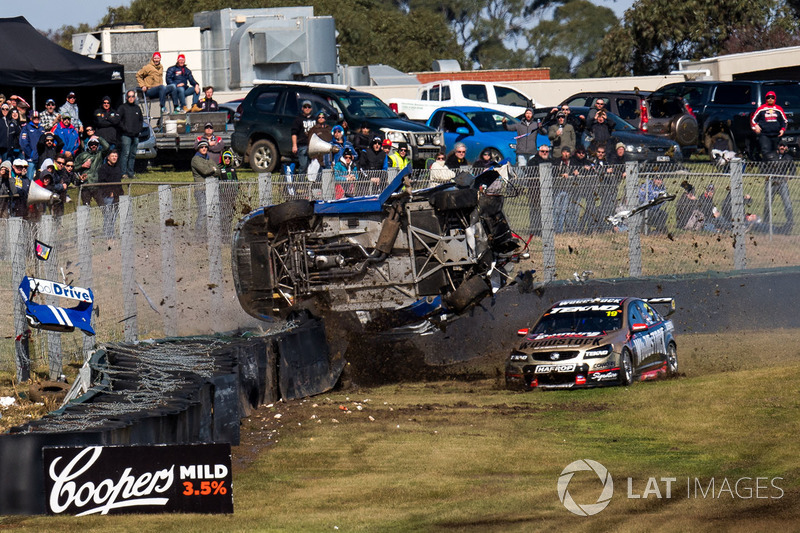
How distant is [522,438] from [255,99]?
1602cm

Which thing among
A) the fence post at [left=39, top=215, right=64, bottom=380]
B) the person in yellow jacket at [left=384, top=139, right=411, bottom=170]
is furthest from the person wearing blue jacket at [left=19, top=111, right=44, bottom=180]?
the person in yellow jacket at [left=384, top=139, right=411, bottom=170]

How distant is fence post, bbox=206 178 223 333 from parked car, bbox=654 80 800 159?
14616mm

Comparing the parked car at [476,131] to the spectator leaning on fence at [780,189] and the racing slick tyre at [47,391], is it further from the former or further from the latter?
the racing slick tyre at [47,391]

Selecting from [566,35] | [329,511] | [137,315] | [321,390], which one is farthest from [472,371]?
[566,35]

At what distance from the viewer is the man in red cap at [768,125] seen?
1015 inches

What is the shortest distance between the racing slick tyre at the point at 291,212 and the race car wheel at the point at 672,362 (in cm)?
558

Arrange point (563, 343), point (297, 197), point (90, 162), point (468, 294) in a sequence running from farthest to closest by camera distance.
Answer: point (90, 162) → point (297, 197) → point (563, 343) → point (468, 294)

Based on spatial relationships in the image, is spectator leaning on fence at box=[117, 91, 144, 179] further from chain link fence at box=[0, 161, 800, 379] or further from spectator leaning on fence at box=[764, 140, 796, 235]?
spectator leaning on fence at box=[764, 140, 796, 235]

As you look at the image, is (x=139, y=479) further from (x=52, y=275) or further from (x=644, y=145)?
(x=644, y=145)

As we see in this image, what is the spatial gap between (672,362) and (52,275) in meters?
8.62

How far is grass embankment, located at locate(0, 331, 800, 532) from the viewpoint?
892 centimetres

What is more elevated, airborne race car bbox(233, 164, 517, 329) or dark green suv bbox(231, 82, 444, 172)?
dark green suv bbox(231, 82, 444, 172)

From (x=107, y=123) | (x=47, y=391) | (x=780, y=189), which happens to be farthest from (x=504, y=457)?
(x=107, y=123)

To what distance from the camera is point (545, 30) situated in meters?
89.8
